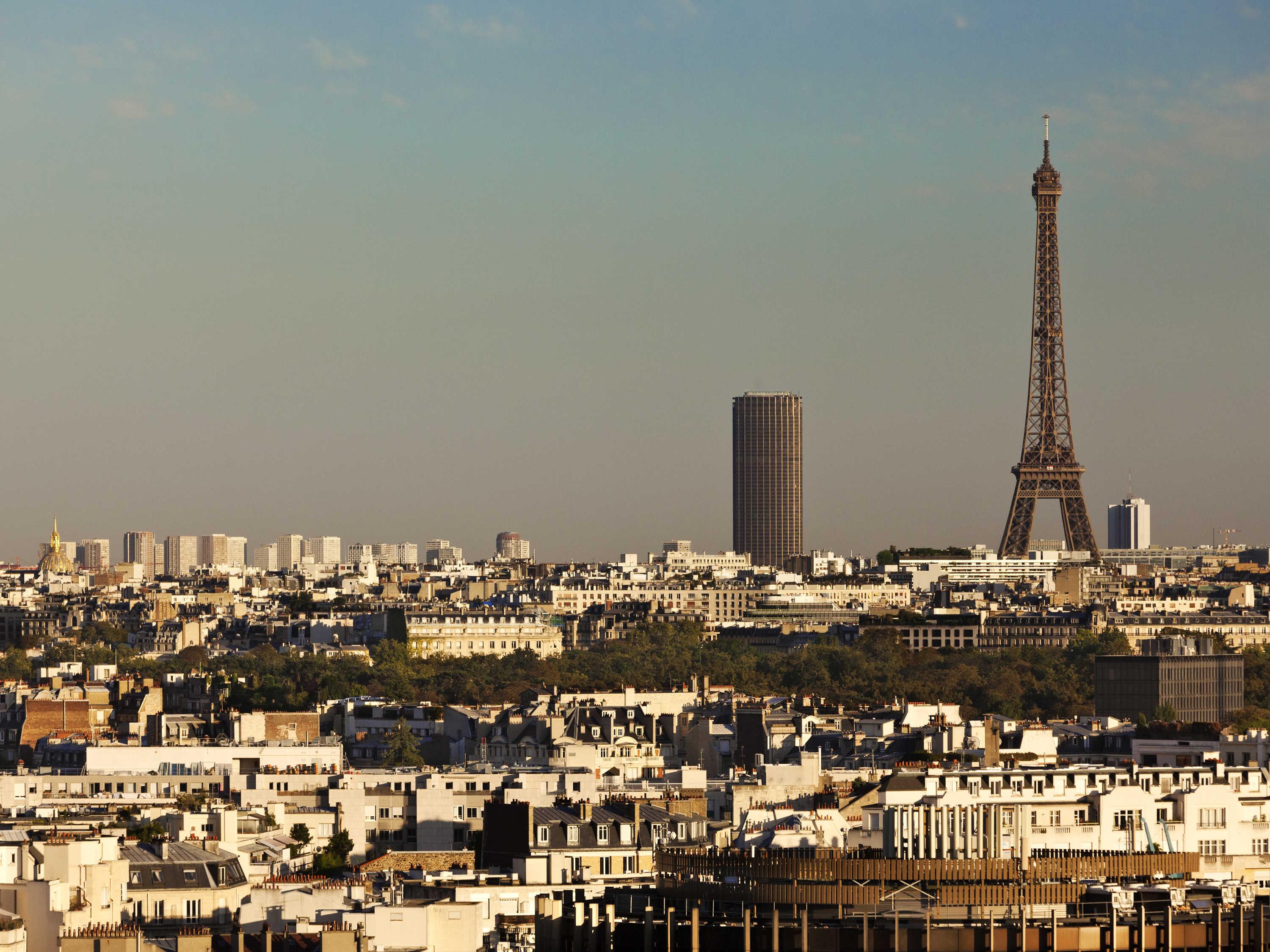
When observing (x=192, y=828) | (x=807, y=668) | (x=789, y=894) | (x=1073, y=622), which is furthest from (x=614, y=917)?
(x=1073, y=622)

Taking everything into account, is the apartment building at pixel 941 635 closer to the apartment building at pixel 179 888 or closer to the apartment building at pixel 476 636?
the apartment building at pixel 476 636

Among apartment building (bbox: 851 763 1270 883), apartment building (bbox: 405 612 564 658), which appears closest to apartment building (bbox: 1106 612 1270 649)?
apartment building (bbox: 405 612 564 658)

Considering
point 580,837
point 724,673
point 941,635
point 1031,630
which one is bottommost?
point 580,837

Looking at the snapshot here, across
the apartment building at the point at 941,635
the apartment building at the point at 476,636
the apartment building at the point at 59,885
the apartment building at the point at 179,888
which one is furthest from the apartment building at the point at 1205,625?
the apartment building at the point at 59,885

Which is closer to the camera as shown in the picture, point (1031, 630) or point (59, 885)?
point (59, 885)

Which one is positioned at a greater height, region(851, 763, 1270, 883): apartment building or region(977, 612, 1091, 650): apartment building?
region(977, 612, 1091, 650): apartment building

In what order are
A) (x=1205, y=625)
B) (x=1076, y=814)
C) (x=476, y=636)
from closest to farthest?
(x=1076, y=814)
(x=476, y=636)
(x=1205, y=625)

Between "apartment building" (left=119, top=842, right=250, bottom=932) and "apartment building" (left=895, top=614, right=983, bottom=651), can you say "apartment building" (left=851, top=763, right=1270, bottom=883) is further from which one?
"apartment building" (left=895, top=614, right=983, bottom=651)

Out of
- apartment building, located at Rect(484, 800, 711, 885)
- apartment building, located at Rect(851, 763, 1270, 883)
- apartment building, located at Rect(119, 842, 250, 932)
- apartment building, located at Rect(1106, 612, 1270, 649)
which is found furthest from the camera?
apartment building, located at Rect(1106, 612, 1270, 649)

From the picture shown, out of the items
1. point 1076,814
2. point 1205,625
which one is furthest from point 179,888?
point 1205,625

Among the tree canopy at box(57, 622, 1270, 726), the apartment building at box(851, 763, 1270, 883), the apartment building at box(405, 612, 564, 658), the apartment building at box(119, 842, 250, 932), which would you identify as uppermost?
the apartment building at box(405, 612, 564, 658)

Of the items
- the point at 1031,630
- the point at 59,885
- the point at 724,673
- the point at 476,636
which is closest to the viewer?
the point at 59,885

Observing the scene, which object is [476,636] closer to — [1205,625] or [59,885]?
[1205,625]
